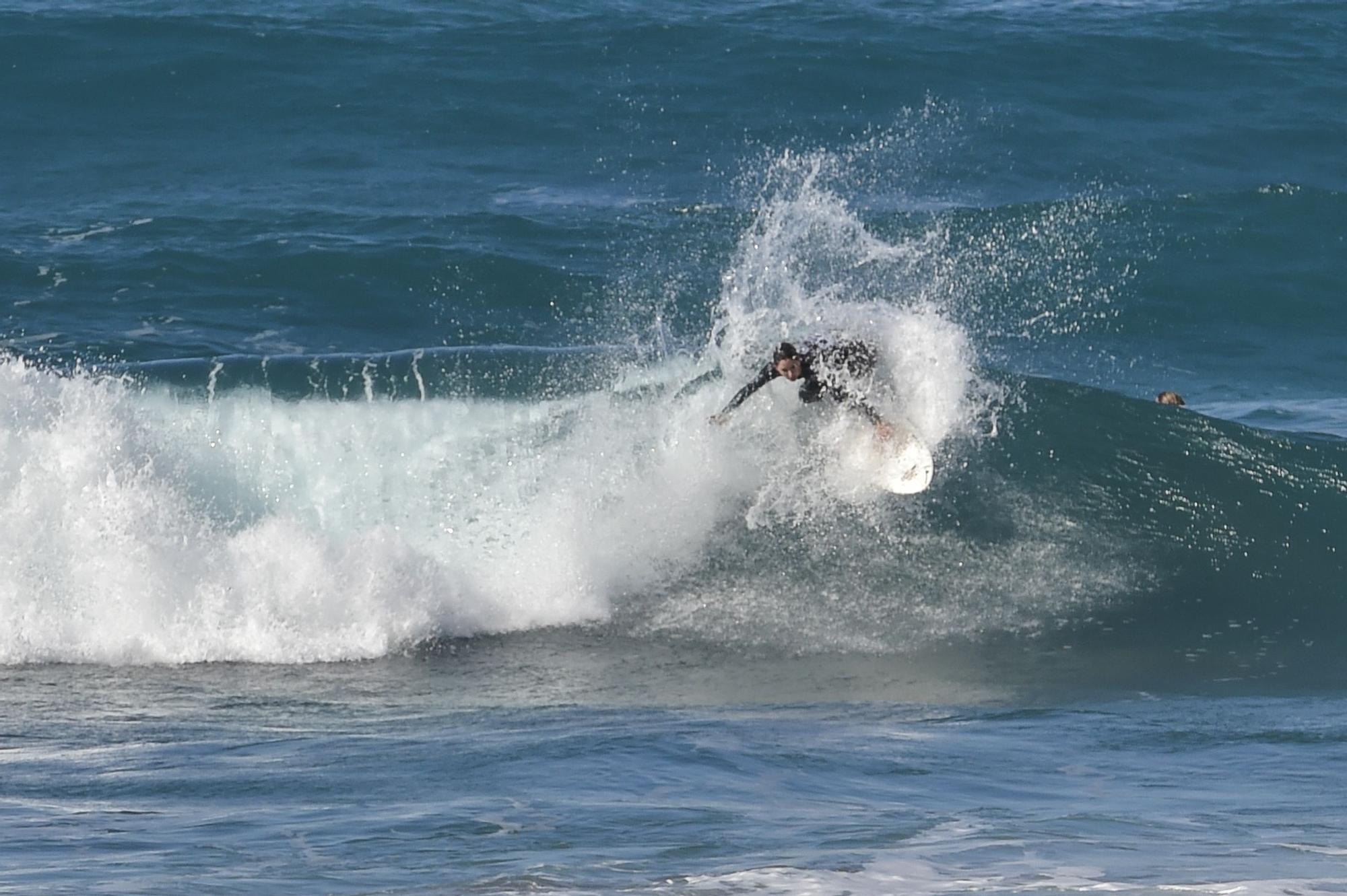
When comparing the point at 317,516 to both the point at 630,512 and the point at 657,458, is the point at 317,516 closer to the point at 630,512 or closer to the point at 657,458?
the point at 630,512

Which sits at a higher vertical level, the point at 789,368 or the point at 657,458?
the point at 789,368

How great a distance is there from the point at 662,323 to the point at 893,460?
637cm

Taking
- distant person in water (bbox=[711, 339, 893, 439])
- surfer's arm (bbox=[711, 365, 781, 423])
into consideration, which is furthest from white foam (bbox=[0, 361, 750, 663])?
distant person in water (bbox=[711, 339, 893, 439])

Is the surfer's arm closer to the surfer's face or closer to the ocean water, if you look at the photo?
the surfer's face

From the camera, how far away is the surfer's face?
41.1 ft

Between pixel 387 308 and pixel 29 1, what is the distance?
13469 millimetres

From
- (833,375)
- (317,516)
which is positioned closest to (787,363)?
(833,375)

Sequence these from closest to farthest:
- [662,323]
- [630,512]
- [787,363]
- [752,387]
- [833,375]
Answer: [787,363] → [752,387] → [833,375] → [630,512] → [662,323]

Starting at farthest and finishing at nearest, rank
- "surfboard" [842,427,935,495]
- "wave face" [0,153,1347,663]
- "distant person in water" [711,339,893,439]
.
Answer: "surfboard" [842,427,935,495] < "distant person in water" [711,339,893,439] < "wave face" [0,153,1347,663]

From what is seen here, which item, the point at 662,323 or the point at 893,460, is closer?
the point at 893,460

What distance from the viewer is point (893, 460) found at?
13.1 metres

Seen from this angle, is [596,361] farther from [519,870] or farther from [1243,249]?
[1243,249]

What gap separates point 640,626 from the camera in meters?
12.4

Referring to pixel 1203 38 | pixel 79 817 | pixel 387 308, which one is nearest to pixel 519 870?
pixel 79 817
